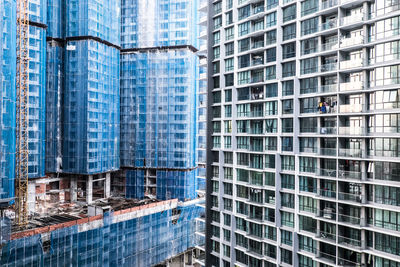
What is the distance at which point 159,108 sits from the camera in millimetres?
76625

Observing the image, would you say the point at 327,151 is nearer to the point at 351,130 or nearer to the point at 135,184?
the point at 351,130

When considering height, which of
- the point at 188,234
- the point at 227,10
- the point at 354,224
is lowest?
the point at 188,234

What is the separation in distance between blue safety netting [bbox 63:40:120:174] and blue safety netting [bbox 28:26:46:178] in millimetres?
5480

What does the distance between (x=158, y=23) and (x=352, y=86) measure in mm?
53009

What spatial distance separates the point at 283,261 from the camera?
4003 cm

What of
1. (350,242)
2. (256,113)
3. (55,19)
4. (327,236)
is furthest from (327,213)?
(55,19)

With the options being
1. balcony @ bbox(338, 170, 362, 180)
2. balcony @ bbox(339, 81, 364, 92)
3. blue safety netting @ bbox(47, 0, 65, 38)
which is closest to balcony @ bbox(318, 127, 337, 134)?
balcony @ bbox(339, 81, 364, 92)

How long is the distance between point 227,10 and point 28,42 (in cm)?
3514

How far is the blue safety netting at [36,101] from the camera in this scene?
62062mm

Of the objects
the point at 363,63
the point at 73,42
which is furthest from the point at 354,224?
the point at 73,42

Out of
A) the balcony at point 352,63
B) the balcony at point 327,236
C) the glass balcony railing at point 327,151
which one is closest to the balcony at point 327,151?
the glass balcony railing at point 327,151

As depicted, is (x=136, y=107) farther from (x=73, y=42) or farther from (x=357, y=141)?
(x=357, y=141)

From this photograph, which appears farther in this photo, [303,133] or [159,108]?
[159,108]

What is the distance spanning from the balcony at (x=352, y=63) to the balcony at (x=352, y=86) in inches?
62.4
